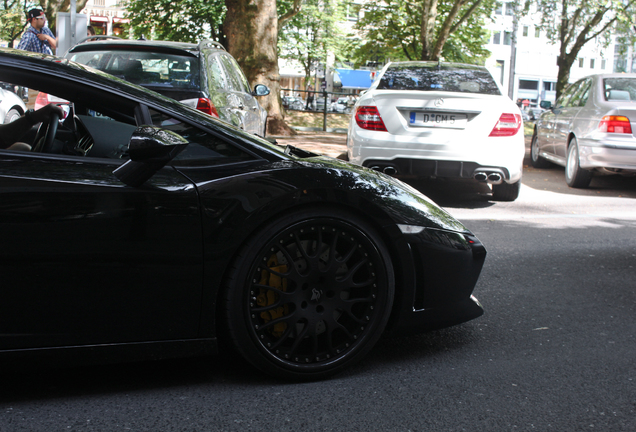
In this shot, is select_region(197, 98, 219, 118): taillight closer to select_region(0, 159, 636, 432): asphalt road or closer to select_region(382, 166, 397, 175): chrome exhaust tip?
select_region(382, 166, 397, 175): chrome exhaust tip

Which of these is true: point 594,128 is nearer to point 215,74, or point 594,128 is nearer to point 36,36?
point 215,74

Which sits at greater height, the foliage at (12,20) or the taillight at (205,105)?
the foliage at (12,20)

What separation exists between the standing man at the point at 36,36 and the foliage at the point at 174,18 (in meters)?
12.8

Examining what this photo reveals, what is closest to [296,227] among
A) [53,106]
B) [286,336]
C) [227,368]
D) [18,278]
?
[286,336]

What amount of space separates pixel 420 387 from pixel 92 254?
4.64 ft

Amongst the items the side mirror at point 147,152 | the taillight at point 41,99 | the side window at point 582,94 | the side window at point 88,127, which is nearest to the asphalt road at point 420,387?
the side mirror at point 147,152

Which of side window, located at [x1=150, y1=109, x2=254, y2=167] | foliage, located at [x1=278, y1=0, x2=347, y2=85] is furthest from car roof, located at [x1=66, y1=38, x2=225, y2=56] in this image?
foliage, located at [x1=278, y1=0, x2=347, y2=85]

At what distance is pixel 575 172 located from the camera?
31.8 ft

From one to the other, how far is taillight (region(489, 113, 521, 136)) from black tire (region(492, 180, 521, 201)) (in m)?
1.06

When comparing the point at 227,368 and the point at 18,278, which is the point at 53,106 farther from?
the point at 227,368

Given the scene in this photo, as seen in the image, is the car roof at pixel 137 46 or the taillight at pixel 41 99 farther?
the car roof at pixel 137 46

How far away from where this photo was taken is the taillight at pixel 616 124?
29.1 ft

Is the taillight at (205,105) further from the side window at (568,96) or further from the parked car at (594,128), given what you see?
the side window at (568,96)

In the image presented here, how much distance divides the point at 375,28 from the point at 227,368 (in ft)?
97.9
